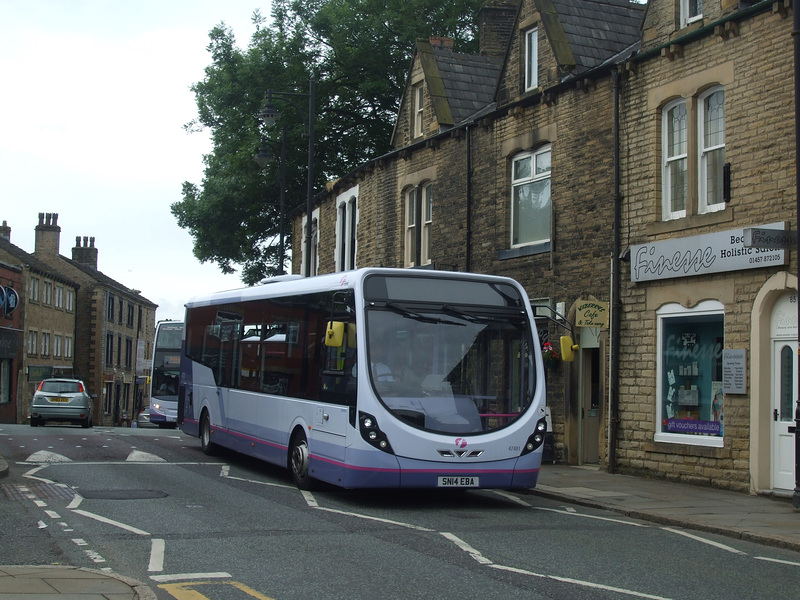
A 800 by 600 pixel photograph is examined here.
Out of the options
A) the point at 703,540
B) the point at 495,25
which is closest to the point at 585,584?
the point at 703,540

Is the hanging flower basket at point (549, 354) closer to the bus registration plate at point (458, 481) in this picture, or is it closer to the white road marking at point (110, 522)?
the bus registration plate at point (458, 481)

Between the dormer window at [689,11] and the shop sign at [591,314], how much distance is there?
4.89m

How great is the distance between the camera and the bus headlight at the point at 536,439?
42.0 ft

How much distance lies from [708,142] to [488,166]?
6.60 metres

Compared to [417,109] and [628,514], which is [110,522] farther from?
[417,109]

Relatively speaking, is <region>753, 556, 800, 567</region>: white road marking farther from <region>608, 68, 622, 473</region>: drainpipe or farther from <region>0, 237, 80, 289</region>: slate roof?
<region>0, 237, 80, 289</region>: slate roof

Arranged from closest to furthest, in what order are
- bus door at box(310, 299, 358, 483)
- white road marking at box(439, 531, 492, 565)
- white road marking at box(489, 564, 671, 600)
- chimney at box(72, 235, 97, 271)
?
white road marking at box(489, 564, 671, 600), white road marking at box(439, 531, 492, 565), bus door at box(310, 299, 358, 483), chimney at box(72, 235, 97, 271)

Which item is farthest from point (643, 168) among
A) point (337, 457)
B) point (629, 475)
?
point (337, 457)

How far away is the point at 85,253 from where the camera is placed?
2931 inches

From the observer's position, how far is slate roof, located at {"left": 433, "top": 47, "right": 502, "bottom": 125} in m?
25.9

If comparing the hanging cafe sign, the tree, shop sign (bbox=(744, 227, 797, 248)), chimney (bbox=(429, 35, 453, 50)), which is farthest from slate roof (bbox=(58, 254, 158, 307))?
shop sign (bbox=(744, 227, 797, 248))

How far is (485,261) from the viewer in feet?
72.5

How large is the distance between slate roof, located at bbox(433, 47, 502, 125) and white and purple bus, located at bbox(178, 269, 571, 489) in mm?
12598

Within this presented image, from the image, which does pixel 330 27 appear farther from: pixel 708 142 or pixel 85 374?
pixel 85 374
